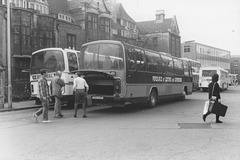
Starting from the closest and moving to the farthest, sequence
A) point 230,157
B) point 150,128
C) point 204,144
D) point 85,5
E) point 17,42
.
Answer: point 230,157
point 204,144
point 150,128
point 17,42
point 85,5

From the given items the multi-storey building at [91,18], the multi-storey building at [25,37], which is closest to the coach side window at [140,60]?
the multi-storey building at [25,37]

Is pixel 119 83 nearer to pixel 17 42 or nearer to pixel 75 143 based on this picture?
pixel 75 143

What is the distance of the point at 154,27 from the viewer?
59875mm

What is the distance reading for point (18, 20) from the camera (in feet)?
76.2

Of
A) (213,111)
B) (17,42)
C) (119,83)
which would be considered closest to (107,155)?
(213,111)

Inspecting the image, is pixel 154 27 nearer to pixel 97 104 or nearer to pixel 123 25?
pixel 123 25

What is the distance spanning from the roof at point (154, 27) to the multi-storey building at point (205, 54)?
916 inches

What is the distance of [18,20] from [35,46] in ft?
8.62

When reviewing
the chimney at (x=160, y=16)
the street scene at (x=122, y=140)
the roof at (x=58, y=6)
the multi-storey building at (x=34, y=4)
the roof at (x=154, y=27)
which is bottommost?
the street scene at (x=122, y=140)

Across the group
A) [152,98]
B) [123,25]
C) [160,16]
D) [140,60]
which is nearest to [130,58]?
[140,60]

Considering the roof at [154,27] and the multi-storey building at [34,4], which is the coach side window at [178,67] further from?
the roof at [154,27]

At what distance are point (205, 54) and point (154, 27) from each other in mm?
33113

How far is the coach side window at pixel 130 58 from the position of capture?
13000 mm

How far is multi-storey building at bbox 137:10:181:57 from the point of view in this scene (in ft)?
186
